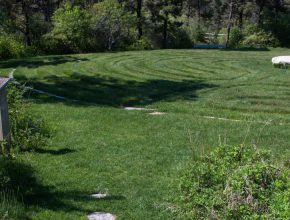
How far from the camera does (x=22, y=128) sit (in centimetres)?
953

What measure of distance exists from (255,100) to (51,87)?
24.1 feet

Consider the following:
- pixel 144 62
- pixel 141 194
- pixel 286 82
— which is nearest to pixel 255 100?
pixel 286 82

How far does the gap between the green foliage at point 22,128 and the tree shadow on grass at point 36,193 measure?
1020 millimetres

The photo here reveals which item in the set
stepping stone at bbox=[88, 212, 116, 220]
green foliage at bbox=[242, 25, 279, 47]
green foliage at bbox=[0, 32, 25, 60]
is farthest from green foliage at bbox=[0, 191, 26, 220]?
green foliage at bbox=[242, 25, 279, 47]

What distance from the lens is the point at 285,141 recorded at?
10172mm

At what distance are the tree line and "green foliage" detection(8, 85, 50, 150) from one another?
16407 mm

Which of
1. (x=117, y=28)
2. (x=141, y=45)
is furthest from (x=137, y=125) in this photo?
(x=141, y=45)

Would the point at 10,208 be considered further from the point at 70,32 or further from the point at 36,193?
the point at 70,32

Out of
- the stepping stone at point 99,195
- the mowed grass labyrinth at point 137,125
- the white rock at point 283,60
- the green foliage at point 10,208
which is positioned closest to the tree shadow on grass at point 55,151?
the mowed grass labyrinth at point 137,125

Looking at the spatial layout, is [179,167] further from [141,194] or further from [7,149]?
[7,149]

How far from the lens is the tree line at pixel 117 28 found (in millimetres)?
31594

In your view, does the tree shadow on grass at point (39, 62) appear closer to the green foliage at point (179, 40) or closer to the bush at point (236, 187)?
the green foliage at point (179, 40)

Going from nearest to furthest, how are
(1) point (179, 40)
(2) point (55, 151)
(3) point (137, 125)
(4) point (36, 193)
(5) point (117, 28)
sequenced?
(4) point (36, 193) < (2) point (55, 151) < (3) point (137, 125) < (5) point (117, 28) < (1) point (179, 40)

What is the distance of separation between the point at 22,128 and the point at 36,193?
275cm
